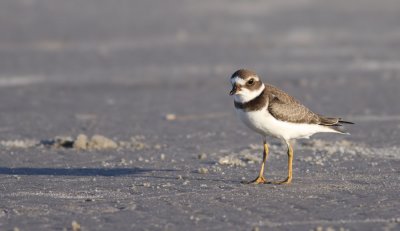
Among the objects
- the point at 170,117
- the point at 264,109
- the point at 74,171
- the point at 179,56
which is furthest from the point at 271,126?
the point at 179,56

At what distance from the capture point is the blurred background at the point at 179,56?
54.1 feet

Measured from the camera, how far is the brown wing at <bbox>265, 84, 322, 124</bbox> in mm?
9117

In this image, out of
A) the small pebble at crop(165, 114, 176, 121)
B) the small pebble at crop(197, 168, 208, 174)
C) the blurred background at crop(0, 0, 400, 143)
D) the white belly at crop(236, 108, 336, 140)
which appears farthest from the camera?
the blurred background at crop(0, 0, 400, 143)

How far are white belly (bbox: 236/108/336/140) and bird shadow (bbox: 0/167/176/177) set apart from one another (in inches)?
60.9

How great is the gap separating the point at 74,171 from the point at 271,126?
2.48 m

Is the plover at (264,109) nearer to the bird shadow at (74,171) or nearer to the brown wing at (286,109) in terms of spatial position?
the brown wing at (286,109)

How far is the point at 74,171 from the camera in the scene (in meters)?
10.3

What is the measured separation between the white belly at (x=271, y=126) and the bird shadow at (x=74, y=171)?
1.55 meters

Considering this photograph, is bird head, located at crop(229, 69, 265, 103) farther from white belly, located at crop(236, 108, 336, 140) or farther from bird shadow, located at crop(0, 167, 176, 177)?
bird shadow, located at crop(0, 167, 176, 177)

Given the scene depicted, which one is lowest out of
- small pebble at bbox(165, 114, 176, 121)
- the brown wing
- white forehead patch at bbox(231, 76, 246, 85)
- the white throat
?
the brown wing

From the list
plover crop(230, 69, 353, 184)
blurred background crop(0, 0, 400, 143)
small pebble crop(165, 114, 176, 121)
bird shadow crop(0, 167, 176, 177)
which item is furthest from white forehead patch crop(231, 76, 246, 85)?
small pebble crop(165, 114, 176, 121)

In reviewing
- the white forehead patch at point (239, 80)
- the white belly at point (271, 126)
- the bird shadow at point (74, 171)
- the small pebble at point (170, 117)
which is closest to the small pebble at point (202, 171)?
the bird shadow at point (74, 171)

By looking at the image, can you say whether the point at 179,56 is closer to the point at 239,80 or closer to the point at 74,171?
the point at 74,171

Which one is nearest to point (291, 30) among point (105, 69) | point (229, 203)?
point (105, 69)
